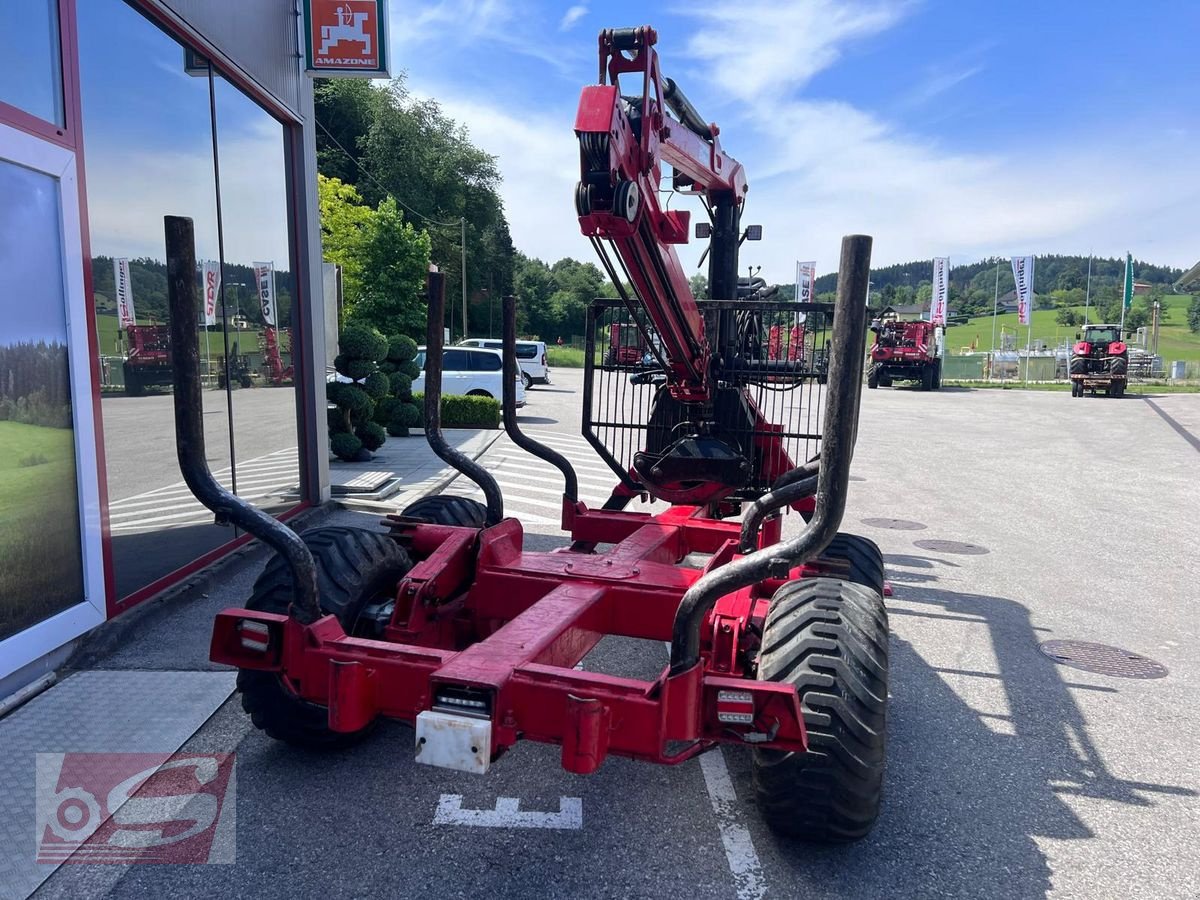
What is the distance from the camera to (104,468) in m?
5.15

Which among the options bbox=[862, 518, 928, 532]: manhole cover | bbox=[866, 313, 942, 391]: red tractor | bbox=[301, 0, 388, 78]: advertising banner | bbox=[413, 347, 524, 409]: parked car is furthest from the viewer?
bbox=[866, 313, 942, 391]: red tractor

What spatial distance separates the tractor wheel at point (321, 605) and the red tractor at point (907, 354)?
32.0 m

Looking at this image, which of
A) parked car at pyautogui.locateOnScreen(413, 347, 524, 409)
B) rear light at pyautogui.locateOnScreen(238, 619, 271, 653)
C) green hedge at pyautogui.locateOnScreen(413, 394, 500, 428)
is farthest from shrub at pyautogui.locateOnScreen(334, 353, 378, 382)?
rear light at pyautogui.locateOnScreen(238, 619, 271, 653)

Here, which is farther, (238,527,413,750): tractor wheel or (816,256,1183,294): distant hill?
(816,256,1183,294): distant hill

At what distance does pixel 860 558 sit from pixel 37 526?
460cm

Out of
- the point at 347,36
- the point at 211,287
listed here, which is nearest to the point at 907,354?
the point at 347,36

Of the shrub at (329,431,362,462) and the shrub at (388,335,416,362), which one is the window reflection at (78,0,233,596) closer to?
the shrub at (329,431,362,462)

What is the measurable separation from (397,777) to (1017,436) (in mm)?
17756

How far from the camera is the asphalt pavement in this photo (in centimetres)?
299

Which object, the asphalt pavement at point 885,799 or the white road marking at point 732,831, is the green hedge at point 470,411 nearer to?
the asphalt pavement at point 885,799

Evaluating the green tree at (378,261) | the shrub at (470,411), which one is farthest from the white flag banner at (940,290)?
the shrub at (470,411)

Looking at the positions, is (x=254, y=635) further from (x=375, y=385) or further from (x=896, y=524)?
(x=375, y=385)

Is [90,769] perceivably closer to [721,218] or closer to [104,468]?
[104,468]

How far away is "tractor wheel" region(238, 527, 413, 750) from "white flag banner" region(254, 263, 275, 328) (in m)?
4.90
